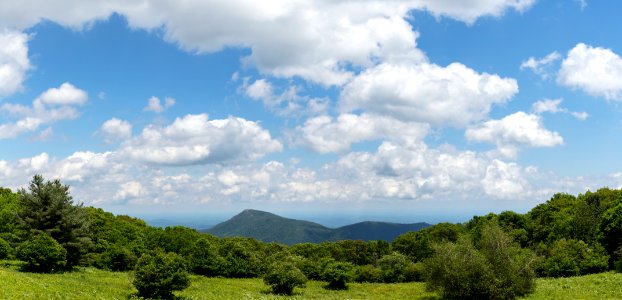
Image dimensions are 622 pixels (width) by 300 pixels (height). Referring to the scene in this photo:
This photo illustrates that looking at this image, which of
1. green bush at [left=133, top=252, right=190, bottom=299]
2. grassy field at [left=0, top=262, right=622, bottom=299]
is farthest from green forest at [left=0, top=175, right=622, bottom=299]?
grassy field at [left=0, top=262, right=622, bottom=299]

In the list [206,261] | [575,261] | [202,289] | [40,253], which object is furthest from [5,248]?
[575,261]

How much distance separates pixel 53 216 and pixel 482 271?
52.2 m

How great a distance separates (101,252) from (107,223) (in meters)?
12.8

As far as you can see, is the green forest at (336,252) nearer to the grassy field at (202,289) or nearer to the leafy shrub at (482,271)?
the leafy shrub at (482,271)

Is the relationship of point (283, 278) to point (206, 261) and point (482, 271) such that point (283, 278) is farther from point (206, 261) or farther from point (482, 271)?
point (206, 261)

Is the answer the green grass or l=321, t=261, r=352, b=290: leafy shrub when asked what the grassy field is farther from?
l=321, t=261, r=352, b=290: leafy shrub

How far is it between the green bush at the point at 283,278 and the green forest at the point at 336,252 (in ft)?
0.40

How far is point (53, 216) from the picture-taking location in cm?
5569

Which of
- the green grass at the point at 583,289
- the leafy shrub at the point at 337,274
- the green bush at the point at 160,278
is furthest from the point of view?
the leafy shrub at the point at 337,274

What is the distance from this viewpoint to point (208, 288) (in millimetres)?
52156

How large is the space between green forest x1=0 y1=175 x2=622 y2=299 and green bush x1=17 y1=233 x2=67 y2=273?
11 centimetres

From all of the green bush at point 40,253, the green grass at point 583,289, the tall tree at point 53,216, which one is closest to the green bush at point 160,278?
the green bush at point 40,253

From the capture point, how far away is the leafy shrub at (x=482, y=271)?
42250 millimetres

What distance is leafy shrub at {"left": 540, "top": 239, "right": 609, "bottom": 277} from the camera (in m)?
61.3
